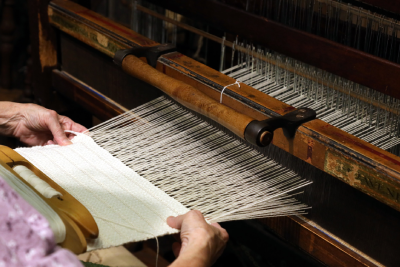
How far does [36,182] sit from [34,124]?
0.51 metres

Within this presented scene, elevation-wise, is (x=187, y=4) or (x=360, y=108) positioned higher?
(x=187, y=4)

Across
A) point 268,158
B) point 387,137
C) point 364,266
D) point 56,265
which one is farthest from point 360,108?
point 56,265

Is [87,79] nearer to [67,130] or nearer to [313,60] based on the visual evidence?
[67,130]

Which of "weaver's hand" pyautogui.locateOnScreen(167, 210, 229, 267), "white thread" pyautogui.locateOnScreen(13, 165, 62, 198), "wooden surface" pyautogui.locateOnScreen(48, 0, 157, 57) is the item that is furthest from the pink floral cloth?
"wooden surface" pyautogui.locateOnScreen(48, 0, 157, 57)

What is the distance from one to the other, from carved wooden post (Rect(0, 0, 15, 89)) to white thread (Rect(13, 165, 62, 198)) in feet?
9.07

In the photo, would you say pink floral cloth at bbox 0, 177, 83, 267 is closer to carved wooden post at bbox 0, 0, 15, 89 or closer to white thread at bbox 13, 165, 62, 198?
white thread at bbox 13, 165, 62, 198

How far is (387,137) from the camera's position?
4.64ft

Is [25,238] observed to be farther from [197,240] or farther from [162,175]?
[162,175]

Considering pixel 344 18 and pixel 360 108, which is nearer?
pixel 360 108

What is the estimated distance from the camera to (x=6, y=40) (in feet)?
12.2

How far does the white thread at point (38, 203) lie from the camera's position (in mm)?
976

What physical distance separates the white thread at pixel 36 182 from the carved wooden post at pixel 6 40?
276 cm

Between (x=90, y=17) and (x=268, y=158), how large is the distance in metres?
0.89

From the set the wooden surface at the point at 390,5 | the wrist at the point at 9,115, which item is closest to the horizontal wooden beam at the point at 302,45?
the wooden surface at the point at 390,5
